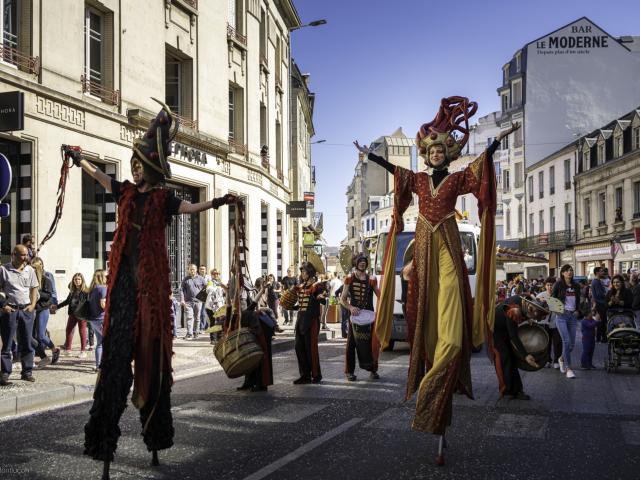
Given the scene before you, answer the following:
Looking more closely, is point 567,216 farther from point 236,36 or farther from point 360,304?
point 360,304

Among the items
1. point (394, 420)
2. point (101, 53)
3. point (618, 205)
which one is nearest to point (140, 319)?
point (394, 420)

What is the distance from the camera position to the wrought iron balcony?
48441mm

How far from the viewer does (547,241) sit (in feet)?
169

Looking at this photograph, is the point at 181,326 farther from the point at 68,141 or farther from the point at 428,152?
the point at 428,152

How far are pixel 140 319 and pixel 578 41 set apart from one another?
54844 mm

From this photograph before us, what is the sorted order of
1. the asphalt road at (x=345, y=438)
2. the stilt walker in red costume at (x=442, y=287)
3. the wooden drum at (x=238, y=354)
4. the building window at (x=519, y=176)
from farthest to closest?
the building window at (x=519, y=176) → the wooden drum at (x=238, y=354) → the stilt walker in red costume at (x=442, y=287) → the asphalt road at (x=345, y=438)

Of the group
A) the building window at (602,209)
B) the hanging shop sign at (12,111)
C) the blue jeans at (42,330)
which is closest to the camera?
the hanging shop sign at (12,111)

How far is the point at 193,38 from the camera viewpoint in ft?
69.3

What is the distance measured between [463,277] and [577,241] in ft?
144

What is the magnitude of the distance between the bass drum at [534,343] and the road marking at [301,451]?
106 inches

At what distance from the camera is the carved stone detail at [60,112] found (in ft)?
46.3

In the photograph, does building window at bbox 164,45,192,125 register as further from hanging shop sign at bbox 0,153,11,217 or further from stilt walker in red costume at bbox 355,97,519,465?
stilt walker in red costume at bbox 355,97,519,465

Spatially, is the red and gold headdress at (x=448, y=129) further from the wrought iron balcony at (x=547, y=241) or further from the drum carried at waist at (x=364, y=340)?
the wrought iron balcony at (x=547, y=241)

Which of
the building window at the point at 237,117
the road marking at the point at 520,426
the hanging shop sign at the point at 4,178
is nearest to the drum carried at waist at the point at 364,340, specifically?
the road marking at the point at 520,426
